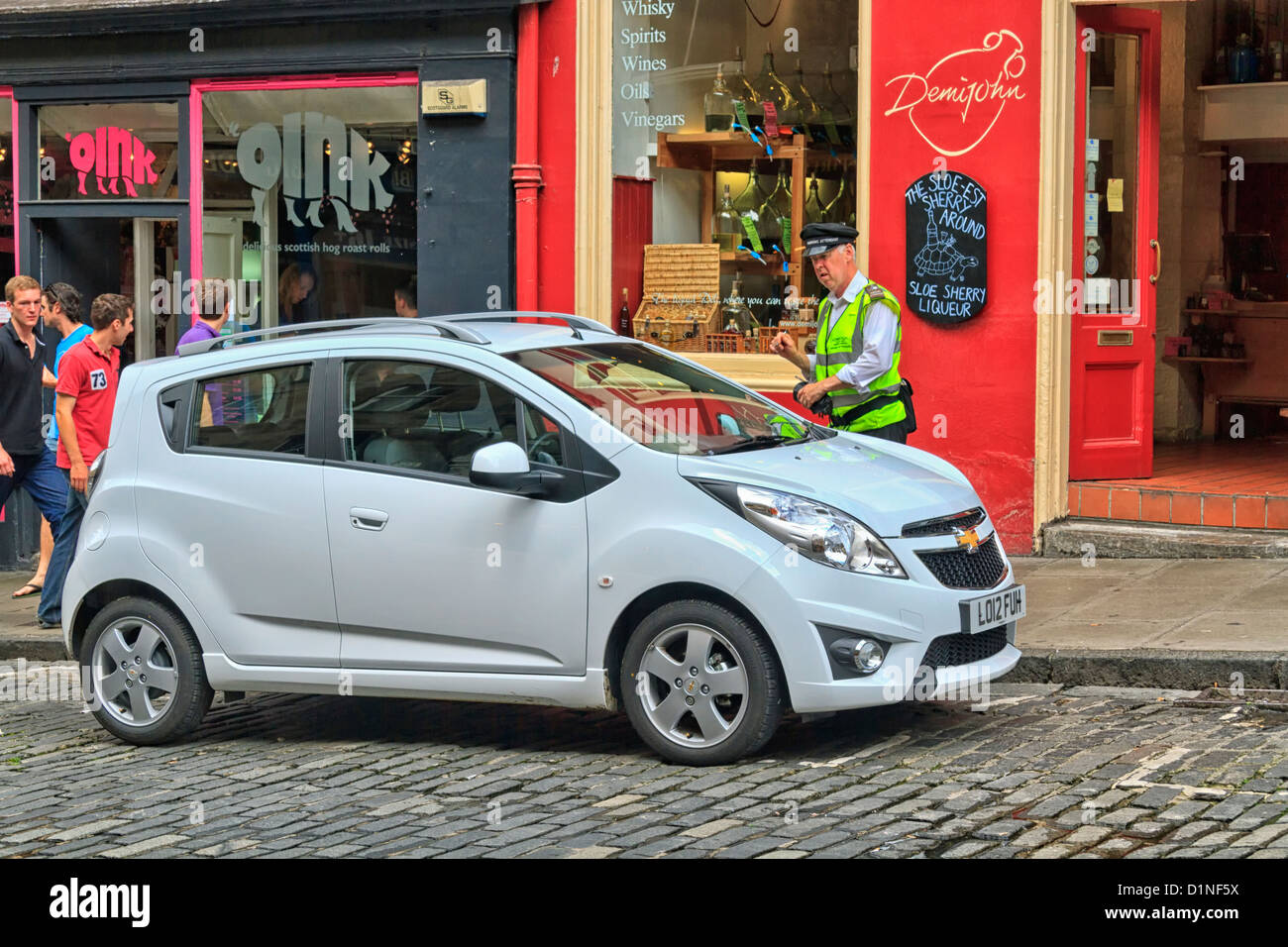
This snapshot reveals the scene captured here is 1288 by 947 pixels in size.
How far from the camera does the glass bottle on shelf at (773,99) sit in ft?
37.9

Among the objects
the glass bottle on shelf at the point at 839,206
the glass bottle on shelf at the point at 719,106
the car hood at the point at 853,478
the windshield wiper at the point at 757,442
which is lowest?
the car hood at the point at 853,478

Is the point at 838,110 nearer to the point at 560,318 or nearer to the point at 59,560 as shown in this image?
the point at 560,318

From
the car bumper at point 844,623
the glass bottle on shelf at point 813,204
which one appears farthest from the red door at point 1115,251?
the car bumper at point 844,623

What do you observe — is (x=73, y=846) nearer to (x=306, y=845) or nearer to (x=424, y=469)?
(x=306, y=845)

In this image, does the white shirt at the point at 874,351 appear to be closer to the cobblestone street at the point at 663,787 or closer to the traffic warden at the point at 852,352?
the traffic warden at the point at 852,352

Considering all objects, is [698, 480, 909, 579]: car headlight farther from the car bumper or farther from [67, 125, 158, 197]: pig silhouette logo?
[67, 125, 158, 197]: pig silhouette logo

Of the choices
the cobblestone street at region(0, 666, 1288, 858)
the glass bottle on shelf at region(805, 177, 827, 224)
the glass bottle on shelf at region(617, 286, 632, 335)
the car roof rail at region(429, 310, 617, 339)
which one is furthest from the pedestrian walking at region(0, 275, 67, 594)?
the glass bottle on shelf at region(805, 177, 827, 224)

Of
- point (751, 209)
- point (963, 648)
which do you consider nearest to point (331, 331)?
point (963, 648)

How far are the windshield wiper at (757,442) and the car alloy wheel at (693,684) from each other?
2.55ft

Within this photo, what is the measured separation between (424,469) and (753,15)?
233 inches

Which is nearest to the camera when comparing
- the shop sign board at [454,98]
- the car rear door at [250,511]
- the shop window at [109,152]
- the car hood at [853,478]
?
the car hood at [853,478]

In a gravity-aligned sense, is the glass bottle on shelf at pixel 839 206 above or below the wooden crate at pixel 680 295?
above

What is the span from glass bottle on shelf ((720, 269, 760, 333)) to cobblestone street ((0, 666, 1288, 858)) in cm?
455

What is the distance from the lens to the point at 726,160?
1178 centimetres
